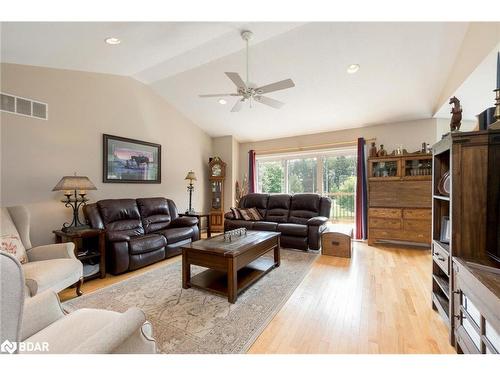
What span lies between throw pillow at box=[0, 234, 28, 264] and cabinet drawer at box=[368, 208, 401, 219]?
194 inches

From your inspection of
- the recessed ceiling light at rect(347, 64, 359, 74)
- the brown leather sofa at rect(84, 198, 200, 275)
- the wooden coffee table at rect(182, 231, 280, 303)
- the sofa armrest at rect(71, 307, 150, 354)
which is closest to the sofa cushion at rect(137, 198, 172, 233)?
the brown leather sofa at rect(84, 198, 200, 275)

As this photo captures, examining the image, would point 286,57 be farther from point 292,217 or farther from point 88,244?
point 88,244

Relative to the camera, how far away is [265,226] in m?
4.11

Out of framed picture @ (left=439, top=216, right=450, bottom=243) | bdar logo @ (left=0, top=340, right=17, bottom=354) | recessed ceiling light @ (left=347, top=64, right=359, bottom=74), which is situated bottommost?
bdar logo @ (left=0, top=340, right=17, bottom=354)

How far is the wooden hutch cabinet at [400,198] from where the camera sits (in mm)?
3867

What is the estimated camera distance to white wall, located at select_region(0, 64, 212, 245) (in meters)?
2.71

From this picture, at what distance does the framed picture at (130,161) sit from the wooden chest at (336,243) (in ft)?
10.8

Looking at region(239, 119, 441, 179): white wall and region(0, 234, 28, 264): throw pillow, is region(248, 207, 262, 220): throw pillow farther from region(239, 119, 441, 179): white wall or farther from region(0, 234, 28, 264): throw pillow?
region(0, 234, 28, 264): throw pillow

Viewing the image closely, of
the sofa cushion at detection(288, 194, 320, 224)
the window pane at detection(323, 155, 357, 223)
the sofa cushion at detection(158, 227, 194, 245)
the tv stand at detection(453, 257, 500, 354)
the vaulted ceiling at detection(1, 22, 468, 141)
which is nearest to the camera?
the tv stand at detection(453, 257, 500, 354)

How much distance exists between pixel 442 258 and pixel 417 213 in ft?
8.11

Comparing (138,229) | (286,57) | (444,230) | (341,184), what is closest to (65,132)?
(138,229)
